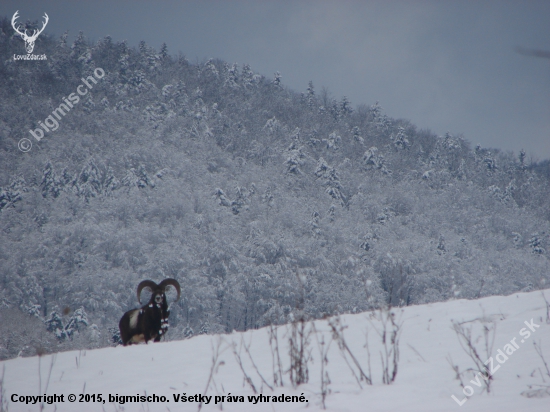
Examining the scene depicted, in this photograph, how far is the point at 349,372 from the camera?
4684mm

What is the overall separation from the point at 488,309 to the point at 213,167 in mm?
84881

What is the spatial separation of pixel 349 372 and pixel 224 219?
2008 inches

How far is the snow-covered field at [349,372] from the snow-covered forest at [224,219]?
67 cm

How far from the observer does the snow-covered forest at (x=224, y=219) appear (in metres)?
40.8

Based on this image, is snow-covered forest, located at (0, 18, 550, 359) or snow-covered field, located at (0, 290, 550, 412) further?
snow-covered forest, located at (0, 18, 550, 359)

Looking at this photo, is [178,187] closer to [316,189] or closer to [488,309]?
[316,189]

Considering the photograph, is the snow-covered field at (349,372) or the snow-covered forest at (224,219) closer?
the snow-covered field at (349,372)

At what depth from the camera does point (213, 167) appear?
294 ft

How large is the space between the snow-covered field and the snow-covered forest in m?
0.67

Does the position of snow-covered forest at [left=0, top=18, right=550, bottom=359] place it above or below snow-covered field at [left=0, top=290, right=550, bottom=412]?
above

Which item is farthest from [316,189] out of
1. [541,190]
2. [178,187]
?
[541,190]

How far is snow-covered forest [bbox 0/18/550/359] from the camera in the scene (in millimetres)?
40812

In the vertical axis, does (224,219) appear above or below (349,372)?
above

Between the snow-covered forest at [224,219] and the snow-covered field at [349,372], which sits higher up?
the snow-covered forest at [224,219]
